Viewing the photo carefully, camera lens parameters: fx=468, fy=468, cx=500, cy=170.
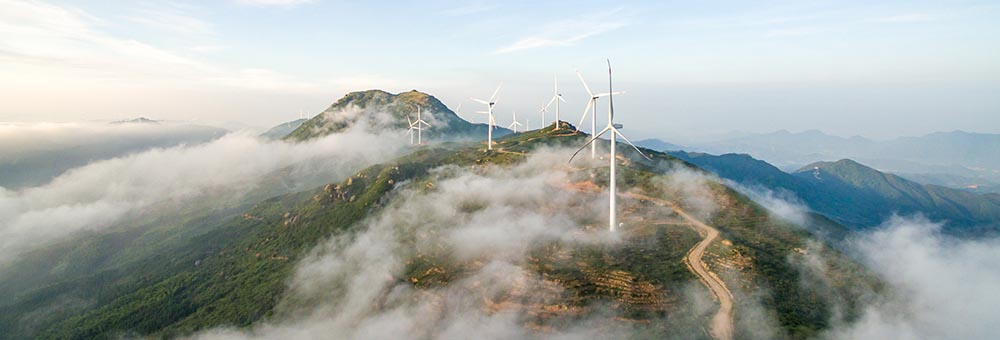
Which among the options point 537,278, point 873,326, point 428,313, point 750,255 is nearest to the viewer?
point 873,326

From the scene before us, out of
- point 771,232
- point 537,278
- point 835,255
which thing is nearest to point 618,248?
point 537,278

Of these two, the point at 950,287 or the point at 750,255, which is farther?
the point at 950,287

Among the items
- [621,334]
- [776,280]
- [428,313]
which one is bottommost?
[428,313]

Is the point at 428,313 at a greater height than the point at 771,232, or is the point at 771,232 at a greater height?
the point at 771,232

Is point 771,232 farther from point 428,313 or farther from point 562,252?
point 428,313

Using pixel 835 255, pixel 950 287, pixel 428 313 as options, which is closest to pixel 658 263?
pixel 835 255

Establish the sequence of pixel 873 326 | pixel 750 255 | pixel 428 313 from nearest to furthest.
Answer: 1. pixel 873 326
2. pixel 750 255
3. pixel 428 313
